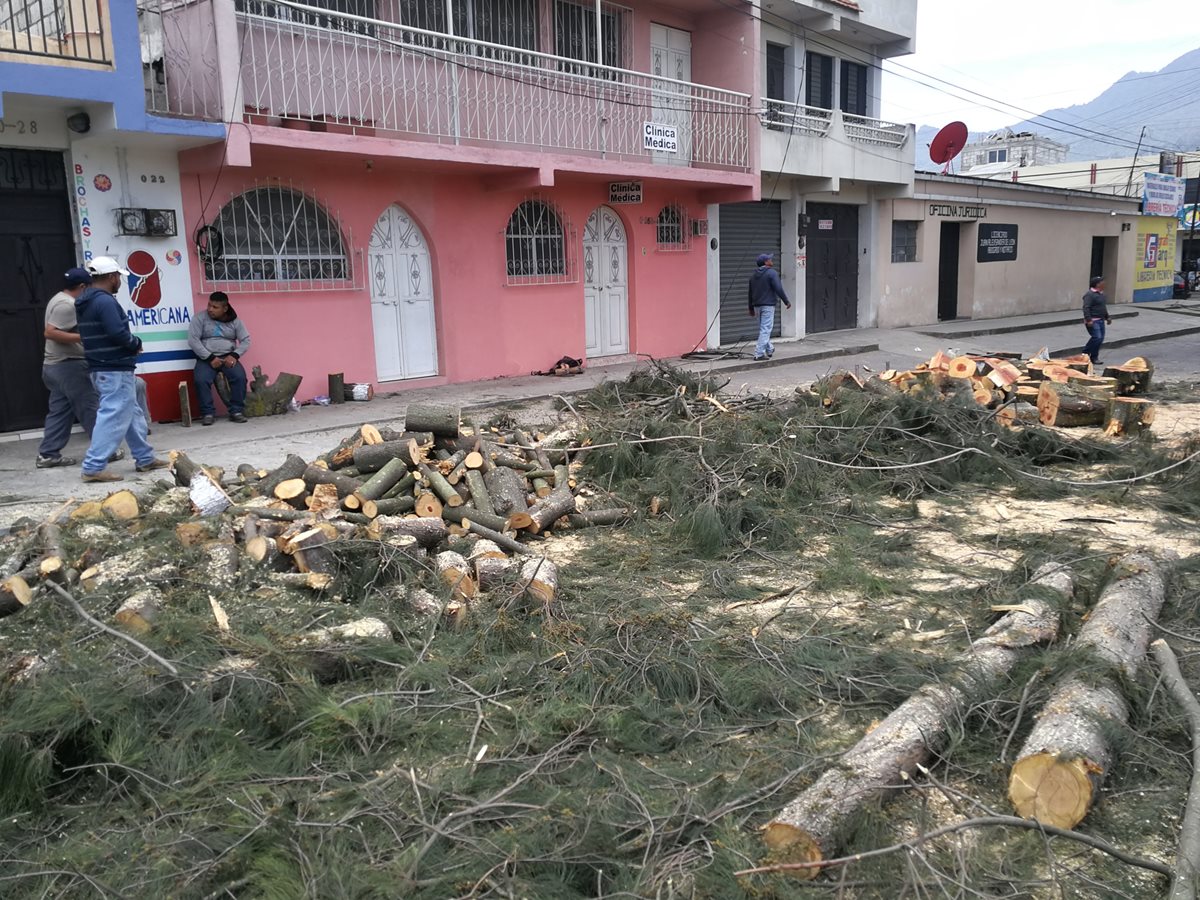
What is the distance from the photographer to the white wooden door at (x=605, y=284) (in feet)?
50.6

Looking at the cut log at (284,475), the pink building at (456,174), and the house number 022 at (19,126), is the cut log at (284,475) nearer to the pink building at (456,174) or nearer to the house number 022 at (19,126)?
the pink building at (456,174)

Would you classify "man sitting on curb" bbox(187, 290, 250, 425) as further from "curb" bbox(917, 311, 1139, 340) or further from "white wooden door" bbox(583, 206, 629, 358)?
"curb" bbox(917, 311, 1139, 340)

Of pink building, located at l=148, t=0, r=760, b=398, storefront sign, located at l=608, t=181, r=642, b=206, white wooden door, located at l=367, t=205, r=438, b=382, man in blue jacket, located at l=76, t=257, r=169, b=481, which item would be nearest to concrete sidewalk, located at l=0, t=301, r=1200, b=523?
man in blue jacket, located at l=76, t=257, r=169, b=481

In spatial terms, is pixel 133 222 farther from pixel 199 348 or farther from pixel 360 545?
pixel 360 545

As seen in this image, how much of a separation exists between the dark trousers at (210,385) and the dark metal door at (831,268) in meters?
13.0

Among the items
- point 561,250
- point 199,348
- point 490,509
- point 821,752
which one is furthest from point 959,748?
point 561,250

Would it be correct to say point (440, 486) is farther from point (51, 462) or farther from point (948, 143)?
point (948, 143)

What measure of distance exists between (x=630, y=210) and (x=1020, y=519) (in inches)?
397

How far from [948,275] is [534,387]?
15245 mm

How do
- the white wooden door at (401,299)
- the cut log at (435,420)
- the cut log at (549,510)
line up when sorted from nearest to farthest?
the cut log at (549,510), the cut log at (435,420), the white wooden door at (401,299)

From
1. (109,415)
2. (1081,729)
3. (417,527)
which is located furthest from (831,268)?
(1081,729)

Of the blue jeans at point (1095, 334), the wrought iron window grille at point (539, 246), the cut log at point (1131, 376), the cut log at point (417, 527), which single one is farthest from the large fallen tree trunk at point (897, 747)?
the blue jeans at point (1095, 334)

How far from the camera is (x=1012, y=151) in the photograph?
51.1 meters

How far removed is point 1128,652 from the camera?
3.99 metres
